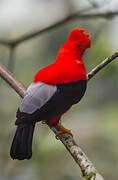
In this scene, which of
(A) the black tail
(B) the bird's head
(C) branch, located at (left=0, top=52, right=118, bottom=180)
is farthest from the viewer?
(B) the bird's head

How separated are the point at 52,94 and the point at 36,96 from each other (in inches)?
5.8

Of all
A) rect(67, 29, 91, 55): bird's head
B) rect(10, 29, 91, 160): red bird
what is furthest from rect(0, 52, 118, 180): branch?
rect(67, 29, 91, 55): bird's head

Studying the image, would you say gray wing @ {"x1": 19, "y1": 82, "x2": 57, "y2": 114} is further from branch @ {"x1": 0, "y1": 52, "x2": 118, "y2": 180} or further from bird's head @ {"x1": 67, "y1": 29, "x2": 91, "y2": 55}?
bird's head @ {"x1": 67, "y1": 29, "x2": 91, "y2": 55}

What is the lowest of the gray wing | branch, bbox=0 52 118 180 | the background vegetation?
the background vegetation

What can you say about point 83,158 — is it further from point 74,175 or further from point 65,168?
point 65,168

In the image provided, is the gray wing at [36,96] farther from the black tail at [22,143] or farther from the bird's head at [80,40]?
the bird's head at [80,40]

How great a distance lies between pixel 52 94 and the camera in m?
3.06

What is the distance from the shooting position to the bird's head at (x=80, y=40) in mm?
3422

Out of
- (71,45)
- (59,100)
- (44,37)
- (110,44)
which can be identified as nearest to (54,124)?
(59,100)

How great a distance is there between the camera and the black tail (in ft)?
9.53

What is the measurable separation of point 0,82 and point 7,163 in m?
2.08

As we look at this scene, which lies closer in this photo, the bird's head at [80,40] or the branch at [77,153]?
the branch at [77,153]

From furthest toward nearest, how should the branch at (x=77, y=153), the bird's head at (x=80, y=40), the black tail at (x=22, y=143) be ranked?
the bird's head at (x=80, y=40) → the black tail at (x=22, y=143) → the branch at (x=77, y=153)

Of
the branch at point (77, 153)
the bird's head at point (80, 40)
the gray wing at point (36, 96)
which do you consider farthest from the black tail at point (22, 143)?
the bird's head at point (80, 40)
